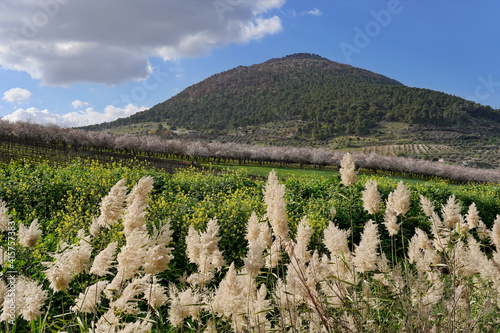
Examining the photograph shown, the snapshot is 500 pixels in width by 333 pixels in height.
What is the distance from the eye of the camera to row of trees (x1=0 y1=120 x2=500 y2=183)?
53688 mm

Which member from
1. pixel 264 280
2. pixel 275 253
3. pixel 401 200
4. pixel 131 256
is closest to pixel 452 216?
pixel 401 200

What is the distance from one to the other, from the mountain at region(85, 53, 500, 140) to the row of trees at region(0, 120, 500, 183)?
66.5 m

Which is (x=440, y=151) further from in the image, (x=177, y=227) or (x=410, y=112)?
(x=177, y=227)

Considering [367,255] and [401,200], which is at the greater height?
[401,200]

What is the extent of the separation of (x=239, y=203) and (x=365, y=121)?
140379 millimetres

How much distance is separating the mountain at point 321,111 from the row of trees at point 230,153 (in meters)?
66.5

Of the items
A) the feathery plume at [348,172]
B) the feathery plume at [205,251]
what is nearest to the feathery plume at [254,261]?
the feathery plume at [205,251]

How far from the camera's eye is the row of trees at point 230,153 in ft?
176

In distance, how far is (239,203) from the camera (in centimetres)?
702

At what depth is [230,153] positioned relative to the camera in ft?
201

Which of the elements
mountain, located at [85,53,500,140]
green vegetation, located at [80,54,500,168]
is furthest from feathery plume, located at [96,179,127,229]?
mountain, located at [85,53,500,140]

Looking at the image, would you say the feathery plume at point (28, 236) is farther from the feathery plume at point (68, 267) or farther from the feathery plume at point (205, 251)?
the feathery plume at point (205, 251)

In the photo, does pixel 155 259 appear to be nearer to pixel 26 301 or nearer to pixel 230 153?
pixel 26 301

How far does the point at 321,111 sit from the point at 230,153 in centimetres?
9968
